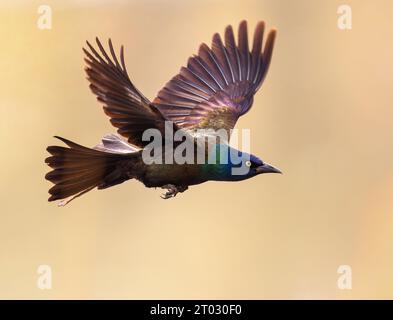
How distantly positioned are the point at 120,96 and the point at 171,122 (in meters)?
0.34

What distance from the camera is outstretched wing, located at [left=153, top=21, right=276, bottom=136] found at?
22.7 feet

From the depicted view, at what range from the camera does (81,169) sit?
5844 millimetres

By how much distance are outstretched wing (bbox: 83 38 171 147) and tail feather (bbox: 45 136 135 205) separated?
12.1 inches

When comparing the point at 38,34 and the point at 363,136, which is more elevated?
the point at 38,34

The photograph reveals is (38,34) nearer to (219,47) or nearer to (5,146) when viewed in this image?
(5,146)

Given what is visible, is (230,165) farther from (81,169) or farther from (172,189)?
(81,169)

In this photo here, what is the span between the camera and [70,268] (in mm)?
11359

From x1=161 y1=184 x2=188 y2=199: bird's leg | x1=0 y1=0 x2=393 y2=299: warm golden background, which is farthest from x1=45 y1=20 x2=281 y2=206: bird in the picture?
x1=0 y1=0 x2=393 y2=299: warm golden background

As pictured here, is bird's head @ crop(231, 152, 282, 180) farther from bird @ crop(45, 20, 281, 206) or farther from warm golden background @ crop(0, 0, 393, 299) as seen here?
warm golden background @ crop(0, 0, 393, 299)

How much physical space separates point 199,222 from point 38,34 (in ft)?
11.7

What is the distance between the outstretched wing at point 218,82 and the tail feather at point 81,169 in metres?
1.09

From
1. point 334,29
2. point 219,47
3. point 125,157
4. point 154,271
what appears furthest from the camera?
point 334,29

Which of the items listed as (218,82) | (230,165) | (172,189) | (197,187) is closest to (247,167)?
(230,165)

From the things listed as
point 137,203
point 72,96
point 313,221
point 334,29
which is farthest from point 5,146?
point 334,29
